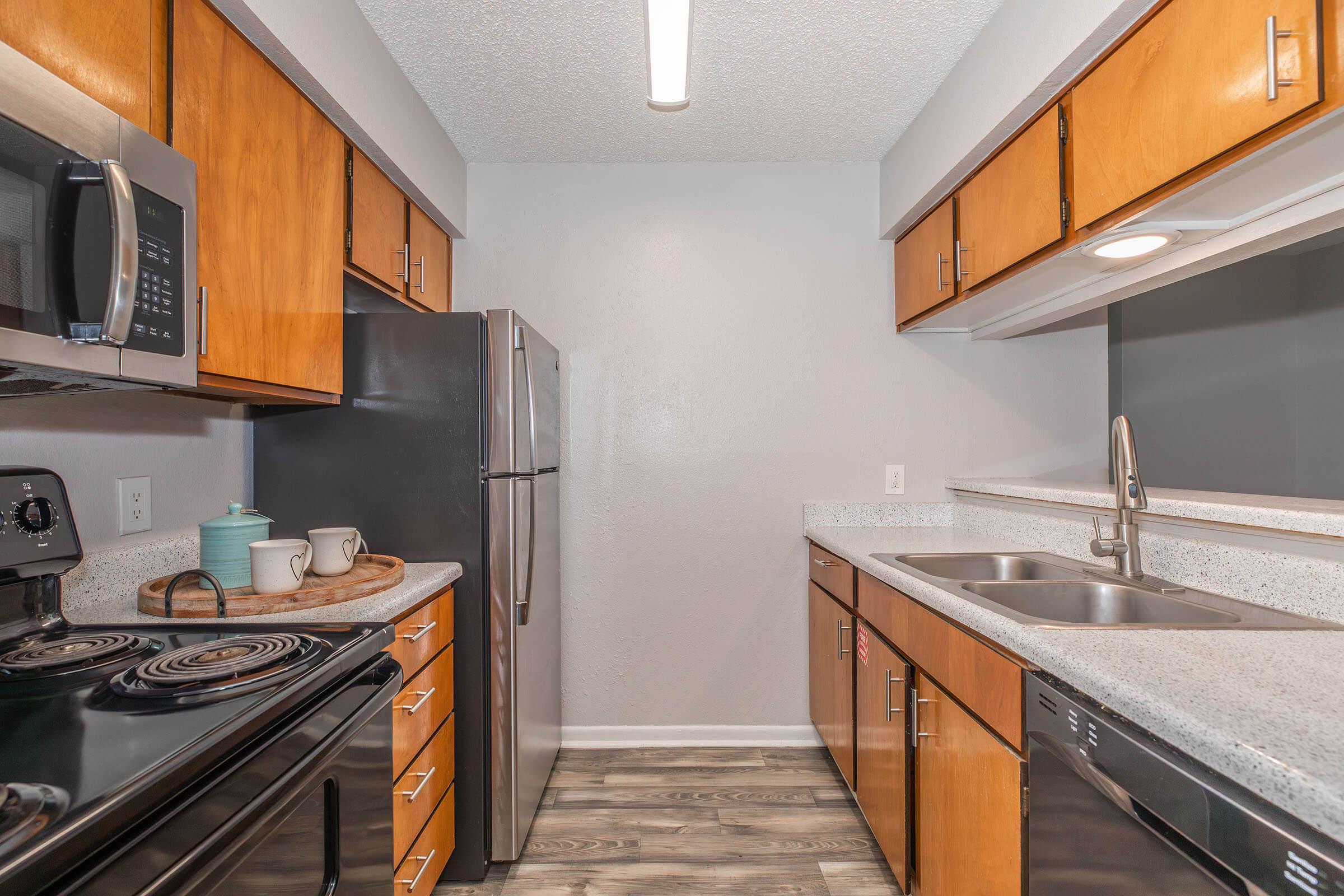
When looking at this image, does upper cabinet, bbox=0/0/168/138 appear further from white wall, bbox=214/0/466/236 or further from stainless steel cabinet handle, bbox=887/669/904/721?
stainless steel cabinet handle, bbox=887/669/904/721

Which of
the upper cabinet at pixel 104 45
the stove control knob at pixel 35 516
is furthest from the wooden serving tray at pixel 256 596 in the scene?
the upper cabinet at pixel 104 45

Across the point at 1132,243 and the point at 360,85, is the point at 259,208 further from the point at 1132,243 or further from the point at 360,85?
the point at 1132,243

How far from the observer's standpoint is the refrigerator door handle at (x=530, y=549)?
1936 mm

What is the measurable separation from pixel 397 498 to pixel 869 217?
213cm

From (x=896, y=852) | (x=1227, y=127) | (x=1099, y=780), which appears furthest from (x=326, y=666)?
(x=1227, y=127)

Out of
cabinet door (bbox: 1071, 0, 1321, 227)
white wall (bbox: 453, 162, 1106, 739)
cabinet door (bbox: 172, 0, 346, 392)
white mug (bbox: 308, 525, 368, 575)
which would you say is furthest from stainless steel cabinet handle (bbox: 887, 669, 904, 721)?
cabinet door (bbox: 172, 0, 346, 392)

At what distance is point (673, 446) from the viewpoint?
8.93ft

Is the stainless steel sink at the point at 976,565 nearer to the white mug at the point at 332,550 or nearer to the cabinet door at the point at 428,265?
the white mug at the point at 332,550

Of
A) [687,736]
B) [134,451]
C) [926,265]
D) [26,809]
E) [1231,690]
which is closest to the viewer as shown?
[26,809]

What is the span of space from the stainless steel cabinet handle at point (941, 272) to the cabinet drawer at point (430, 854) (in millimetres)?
2186

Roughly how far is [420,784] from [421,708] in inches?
6.8

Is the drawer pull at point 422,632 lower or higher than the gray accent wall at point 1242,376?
lower

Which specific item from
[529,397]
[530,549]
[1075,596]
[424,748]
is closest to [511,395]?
[529,397]

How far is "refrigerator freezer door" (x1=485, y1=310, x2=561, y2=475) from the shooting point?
1848 mm
